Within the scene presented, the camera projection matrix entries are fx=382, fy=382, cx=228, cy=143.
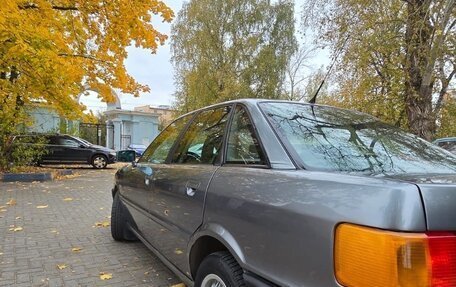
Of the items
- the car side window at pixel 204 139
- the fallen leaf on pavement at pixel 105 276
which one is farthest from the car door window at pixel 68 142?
the car side window at pixel 204 139

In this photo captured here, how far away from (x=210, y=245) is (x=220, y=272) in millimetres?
336

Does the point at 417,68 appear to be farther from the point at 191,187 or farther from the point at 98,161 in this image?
the point at 98,161

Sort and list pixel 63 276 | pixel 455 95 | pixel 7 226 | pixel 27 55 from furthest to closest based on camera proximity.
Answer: pixel 455 95 → pixel 27 55 → pixel 7 226 → pixel 63 276

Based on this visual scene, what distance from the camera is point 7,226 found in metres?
5.74

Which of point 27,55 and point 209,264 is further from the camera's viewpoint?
point 27,55

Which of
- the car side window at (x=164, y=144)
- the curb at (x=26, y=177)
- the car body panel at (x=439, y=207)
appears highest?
the car side window at (x=164, y=144)

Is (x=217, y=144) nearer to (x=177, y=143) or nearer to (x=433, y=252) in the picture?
(x=177, y=143)

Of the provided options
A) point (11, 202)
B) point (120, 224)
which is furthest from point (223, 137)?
point (11, 202)

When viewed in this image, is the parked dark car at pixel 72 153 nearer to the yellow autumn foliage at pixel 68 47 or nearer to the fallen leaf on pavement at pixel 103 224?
the yellow autumn foliage at pixel 68 47

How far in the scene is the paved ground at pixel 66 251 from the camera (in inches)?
146

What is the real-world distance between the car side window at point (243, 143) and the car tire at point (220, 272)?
0.58 metres

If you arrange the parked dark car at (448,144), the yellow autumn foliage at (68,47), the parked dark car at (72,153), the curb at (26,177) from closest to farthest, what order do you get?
the parked dark car at (448,144), the yellow autumn foliage at (68,47), the curb at (26,177), the parked dark car at (72,153)

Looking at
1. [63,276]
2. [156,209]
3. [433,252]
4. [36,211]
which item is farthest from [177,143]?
[36,211]

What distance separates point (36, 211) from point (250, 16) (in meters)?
23.7
